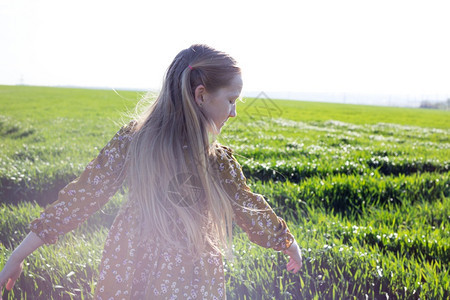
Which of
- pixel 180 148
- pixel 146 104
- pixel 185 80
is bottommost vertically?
pixel 180 148

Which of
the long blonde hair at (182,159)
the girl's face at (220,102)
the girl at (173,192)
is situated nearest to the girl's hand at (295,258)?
the girl at (173,192)

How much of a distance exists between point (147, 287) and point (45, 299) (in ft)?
4.27

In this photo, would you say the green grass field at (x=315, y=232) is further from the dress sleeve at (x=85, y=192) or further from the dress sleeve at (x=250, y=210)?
the dress sleeve at (x=85, y=192)

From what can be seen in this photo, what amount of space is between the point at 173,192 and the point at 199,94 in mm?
500

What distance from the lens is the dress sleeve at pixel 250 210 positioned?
182cm

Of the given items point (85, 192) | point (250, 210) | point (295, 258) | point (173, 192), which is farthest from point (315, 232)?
point (85, 192)

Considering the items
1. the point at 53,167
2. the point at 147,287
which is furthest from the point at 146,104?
the point at 53,167

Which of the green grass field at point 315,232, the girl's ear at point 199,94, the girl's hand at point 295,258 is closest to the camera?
the girl's ear at point 199,94

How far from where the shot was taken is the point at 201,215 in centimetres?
185

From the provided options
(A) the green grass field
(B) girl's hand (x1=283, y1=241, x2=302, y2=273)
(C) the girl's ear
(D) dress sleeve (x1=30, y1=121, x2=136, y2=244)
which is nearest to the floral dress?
(D) dress sleeve (x1=30, y1=121, x2=136, y2=244)

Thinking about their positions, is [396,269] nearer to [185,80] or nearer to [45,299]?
[185,80]

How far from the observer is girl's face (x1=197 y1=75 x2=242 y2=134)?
1.79 m

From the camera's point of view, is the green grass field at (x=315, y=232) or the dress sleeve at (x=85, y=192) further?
the green grass field at (x=315, y=232)

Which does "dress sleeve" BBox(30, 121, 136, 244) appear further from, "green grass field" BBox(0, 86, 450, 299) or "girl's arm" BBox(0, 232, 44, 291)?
"green grass field" BBox(0, 86, 450, 299)
